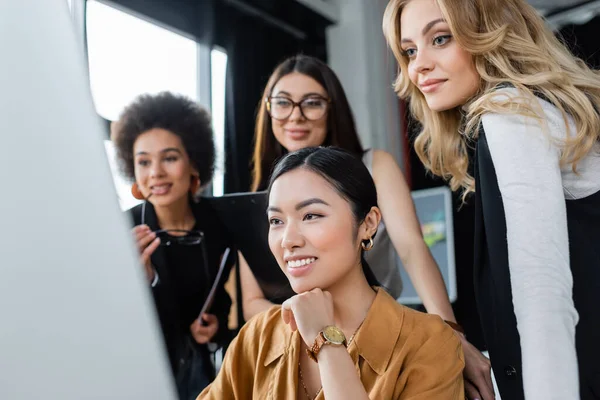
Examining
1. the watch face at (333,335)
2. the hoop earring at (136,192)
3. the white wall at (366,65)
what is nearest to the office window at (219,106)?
the hoop earring at (136,192)

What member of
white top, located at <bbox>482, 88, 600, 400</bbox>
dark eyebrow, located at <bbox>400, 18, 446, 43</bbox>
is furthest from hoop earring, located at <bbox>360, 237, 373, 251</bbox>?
dark eyebrow, located at <bbox>400, 18, 446, 43</bbox>

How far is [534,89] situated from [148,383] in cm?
85

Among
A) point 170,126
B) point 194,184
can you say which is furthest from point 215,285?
point 170,126

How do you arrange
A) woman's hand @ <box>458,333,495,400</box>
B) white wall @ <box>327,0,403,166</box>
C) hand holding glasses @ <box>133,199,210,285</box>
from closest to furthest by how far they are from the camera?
woman's hand @ <box>458,333,495,400</box> < hand holding glasses @ <box>133,199,210,285</box> < white wall @ <box>327,0,403,166</box>

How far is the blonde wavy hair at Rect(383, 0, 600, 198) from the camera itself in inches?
38.0

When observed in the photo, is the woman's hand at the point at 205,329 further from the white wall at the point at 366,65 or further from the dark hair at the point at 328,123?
the white wall at the point at 366,65

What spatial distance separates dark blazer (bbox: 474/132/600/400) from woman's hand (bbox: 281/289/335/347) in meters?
0.27

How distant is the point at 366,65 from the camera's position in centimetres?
184

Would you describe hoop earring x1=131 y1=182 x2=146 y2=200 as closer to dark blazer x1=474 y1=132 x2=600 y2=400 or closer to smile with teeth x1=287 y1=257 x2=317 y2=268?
smile with teeth x1=287 y1=257 x2=317 y2=268

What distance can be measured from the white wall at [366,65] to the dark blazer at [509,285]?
82 centimetres

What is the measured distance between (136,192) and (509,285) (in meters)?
0.96

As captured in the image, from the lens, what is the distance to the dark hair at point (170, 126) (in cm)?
155

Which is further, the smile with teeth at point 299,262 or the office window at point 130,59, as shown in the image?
the office window at point 130,59

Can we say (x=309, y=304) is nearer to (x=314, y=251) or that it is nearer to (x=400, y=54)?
(x=314, y=251)
